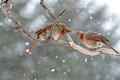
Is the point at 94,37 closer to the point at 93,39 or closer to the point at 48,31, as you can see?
the point at 93,39

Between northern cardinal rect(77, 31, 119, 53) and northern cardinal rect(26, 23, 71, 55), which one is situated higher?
northern cardinal rect(26, 23, 71, 55)

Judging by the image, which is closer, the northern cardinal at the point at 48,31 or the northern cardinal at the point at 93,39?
the northern cardinal at the point at 48,31

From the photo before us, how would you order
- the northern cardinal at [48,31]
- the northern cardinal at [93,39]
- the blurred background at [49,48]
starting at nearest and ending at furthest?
the northern cardinal at [48,31] → the northern cardinal at [93,39] → the blurred background at [49,48]

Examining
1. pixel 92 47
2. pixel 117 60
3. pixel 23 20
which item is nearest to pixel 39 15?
pixel 23 20

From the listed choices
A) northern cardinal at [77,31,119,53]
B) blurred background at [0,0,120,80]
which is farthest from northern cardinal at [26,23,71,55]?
blurred background at [0,0,120,80]

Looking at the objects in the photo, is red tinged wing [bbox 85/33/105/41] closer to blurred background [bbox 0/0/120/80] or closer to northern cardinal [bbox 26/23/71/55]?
northern cardinal [bbox 26/23/71/55]

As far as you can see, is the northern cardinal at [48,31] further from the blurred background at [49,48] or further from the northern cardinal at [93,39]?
the blurred background at [49,48]

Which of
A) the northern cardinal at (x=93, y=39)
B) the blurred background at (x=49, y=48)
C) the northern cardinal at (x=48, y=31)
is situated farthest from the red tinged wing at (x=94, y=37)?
the blurred background at (x=49, y=48)

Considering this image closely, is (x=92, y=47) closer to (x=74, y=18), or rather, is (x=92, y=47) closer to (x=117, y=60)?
(x=74, y=18)

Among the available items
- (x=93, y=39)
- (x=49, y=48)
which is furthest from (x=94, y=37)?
(x=49, y=48)
